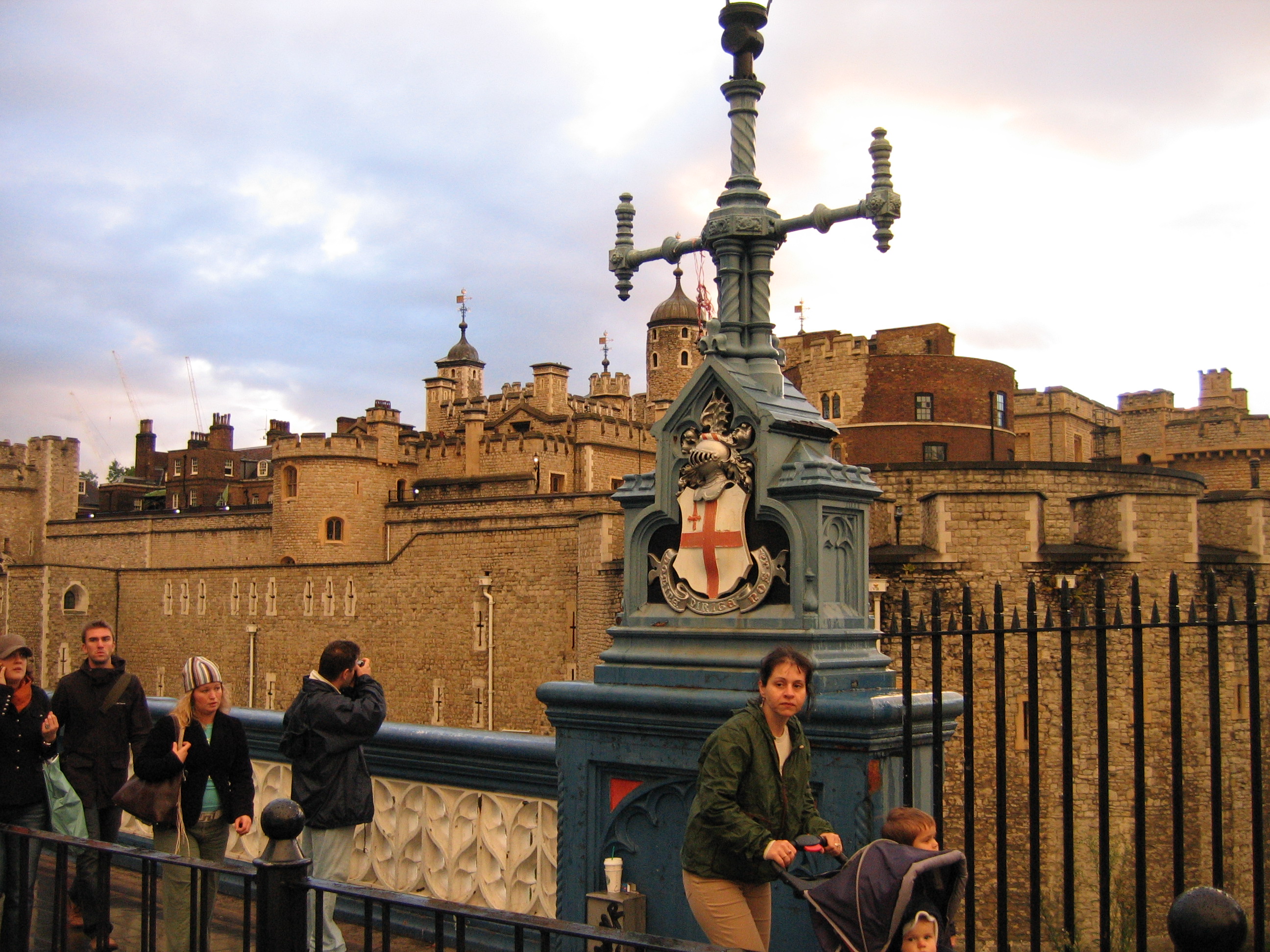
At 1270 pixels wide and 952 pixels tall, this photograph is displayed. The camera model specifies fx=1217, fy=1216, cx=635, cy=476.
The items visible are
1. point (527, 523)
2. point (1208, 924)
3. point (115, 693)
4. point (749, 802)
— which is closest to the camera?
point (1208, 924)

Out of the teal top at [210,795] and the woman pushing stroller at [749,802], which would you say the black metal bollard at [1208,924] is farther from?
the teal top at [210,795]

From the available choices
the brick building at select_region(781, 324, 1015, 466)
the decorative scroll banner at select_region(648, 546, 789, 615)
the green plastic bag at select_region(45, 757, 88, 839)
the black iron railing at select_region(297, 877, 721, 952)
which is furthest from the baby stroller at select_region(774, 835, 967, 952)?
the brick building at select_region(781, 324, 1015, 466)

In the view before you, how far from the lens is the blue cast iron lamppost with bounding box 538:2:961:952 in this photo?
4621 mm

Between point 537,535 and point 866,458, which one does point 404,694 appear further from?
point 866,458

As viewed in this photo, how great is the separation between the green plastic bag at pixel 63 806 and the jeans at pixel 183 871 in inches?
28.7

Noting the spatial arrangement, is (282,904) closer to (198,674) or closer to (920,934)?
(920,934)

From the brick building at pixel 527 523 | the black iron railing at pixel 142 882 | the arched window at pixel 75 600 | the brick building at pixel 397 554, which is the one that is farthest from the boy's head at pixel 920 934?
the arched window at pixel 75 600

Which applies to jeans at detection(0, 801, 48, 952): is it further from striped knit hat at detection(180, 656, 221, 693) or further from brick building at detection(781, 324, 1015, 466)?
brick building at detection(781, 324, 1015, 466)

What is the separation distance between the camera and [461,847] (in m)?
5.93

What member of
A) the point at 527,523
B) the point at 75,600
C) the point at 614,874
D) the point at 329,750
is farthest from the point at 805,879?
the point at 75,600

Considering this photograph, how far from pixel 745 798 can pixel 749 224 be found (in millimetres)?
2502

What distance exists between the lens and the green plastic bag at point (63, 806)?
6.27 meters

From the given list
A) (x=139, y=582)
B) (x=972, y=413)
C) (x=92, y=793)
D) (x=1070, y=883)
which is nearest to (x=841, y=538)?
(x=1070, y=883)

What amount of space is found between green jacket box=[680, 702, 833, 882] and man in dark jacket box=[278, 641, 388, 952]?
1.97m
